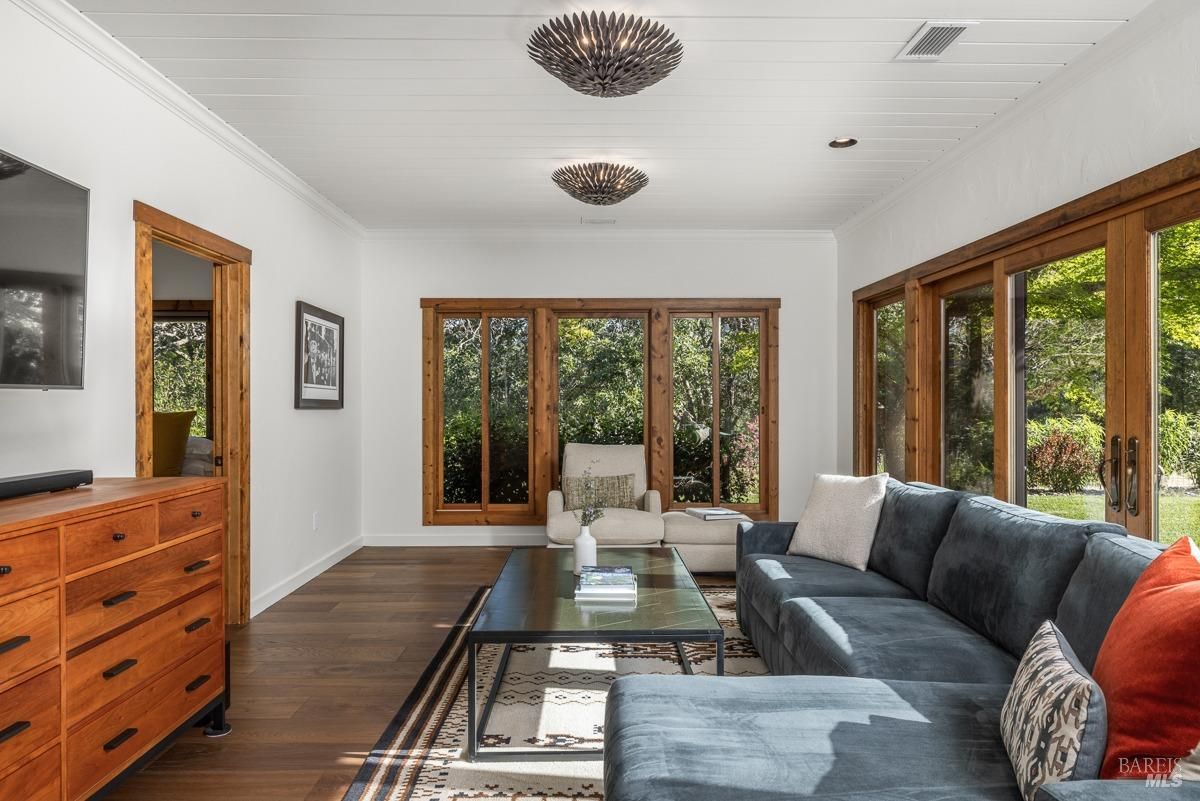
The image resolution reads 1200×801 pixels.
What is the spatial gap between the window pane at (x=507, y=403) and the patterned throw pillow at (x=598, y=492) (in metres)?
0.81

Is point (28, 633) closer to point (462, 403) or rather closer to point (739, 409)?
point (462, 403)

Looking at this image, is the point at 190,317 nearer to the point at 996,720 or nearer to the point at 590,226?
the point at 590,226

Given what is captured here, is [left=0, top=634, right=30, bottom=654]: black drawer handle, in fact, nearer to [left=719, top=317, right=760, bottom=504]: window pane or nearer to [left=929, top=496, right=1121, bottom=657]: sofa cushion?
[left=929, top=496, right=1121, bottom=657]: sofa cushion

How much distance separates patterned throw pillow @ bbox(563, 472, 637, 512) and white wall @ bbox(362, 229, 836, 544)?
82cm

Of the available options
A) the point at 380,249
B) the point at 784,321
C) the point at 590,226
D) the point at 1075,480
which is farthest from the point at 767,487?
the point at 380,249

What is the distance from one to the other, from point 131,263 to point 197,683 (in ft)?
5.64

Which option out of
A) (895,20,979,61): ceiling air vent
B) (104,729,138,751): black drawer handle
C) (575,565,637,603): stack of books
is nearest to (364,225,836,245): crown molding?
(895,20,979,61): ceiling air vent

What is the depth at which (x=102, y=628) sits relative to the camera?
78.0 inches

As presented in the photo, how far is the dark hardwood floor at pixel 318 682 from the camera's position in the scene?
2340 millimetres

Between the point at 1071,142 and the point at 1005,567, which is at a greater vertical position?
the point at 1071,142

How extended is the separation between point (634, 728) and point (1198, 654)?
1051 millimetres

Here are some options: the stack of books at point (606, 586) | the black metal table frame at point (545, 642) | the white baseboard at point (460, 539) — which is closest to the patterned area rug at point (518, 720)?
the black metal table frame at point (545, 642)

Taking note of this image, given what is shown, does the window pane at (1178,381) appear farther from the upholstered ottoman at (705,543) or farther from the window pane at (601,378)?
the window pane at (601,378)

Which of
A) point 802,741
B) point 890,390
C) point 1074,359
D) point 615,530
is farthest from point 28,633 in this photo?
point 890,390
